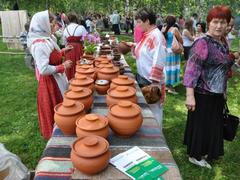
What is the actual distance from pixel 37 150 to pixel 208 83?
7.53ft

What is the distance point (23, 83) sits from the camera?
284 inches

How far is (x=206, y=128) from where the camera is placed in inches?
123

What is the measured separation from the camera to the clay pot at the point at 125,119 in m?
1.86

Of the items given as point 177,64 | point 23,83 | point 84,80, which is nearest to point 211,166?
point 84,80

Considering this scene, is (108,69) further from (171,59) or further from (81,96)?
(171,59)

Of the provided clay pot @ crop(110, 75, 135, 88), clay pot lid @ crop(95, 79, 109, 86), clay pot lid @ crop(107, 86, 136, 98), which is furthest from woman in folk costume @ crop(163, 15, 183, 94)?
clay pot lid @ crop(107, 86, 136, 98)

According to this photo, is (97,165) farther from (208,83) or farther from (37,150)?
(37,150)

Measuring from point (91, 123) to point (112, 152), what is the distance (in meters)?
0.21

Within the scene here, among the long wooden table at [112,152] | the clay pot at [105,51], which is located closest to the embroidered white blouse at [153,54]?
the long wooden table at [112,152]

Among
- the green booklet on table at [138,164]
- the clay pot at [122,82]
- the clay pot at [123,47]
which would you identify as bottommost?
the green booklet on table at [138,164]

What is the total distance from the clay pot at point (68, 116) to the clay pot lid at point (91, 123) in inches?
5.2

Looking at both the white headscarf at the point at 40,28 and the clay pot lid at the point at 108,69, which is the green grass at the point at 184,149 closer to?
the clay pot lid at the point at 108,69

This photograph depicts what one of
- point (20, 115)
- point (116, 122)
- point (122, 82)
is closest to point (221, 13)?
point (122, 82)

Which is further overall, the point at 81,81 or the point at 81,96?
the point at 81,81
